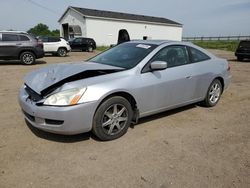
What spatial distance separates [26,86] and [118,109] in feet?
5.13

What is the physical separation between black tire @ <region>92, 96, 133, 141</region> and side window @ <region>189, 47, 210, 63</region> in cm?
194

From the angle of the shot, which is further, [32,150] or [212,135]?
[212,135]

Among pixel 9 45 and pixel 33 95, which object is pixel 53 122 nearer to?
pixel 33 95

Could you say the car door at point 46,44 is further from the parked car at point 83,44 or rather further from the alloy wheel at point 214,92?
the alloy wheel at point 214,92

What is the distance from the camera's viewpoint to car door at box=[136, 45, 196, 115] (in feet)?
13.6

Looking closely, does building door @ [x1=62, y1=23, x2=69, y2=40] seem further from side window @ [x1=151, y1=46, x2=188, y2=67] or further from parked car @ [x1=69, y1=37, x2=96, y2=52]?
side window @ [x1=151, y1=46, x2=188, y2=67]

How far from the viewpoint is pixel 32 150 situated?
349 cm

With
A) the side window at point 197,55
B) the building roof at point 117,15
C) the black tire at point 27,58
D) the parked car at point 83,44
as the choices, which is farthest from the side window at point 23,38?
the building roof at point 117,15

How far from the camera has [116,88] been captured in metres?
3.71

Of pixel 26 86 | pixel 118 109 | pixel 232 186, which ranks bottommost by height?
pixel 232 186

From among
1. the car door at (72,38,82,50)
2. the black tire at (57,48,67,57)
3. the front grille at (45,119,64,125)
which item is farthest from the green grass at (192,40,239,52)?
the front grille at (45,119,64,125)

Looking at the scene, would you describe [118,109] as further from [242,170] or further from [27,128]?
[242,170]

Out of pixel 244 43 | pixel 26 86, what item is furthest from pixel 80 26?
pixel 26 86

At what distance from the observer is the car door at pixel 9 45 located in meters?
12.7
